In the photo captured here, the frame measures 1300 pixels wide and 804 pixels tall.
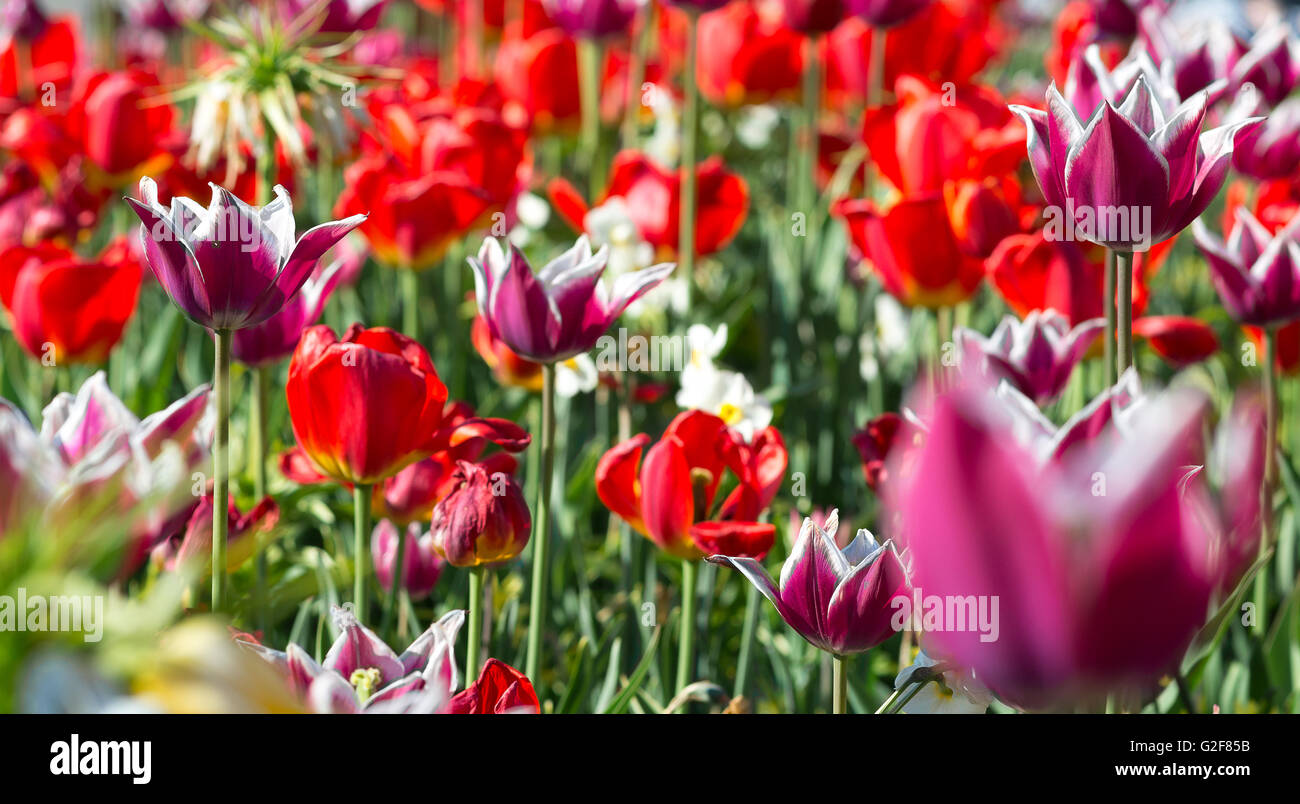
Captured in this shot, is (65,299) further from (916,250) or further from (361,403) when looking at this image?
(916,250)

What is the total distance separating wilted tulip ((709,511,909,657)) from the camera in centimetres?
85

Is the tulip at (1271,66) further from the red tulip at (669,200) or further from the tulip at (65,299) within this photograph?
the tulip at (65,299)

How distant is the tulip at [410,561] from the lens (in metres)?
1.32

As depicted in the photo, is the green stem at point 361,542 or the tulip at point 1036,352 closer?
the green stem at point 361,542

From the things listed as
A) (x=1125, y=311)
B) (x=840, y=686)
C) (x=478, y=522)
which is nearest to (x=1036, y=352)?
(x=1125, y=311)

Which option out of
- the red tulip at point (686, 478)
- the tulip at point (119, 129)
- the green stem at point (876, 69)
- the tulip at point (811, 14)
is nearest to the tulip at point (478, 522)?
the red tulip at point (686, 478)

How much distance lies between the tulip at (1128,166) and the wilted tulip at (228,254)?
539 millimetres

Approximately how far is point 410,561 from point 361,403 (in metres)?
0.37

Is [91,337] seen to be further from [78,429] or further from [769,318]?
[769,318]

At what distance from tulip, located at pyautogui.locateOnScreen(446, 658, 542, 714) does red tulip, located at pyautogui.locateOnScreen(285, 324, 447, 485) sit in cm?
24

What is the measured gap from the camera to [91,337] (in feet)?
5.01

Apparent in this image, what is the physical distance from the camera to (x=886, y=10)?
2.07 m

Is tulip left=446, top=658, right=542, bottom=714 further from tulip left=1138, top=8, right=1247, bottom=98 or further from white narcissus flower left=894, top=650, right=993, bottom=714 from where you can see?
tulip left=1138, top=8, right=1247, bottom=98

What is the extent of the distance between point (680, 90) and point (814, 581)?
2518 millimetres
